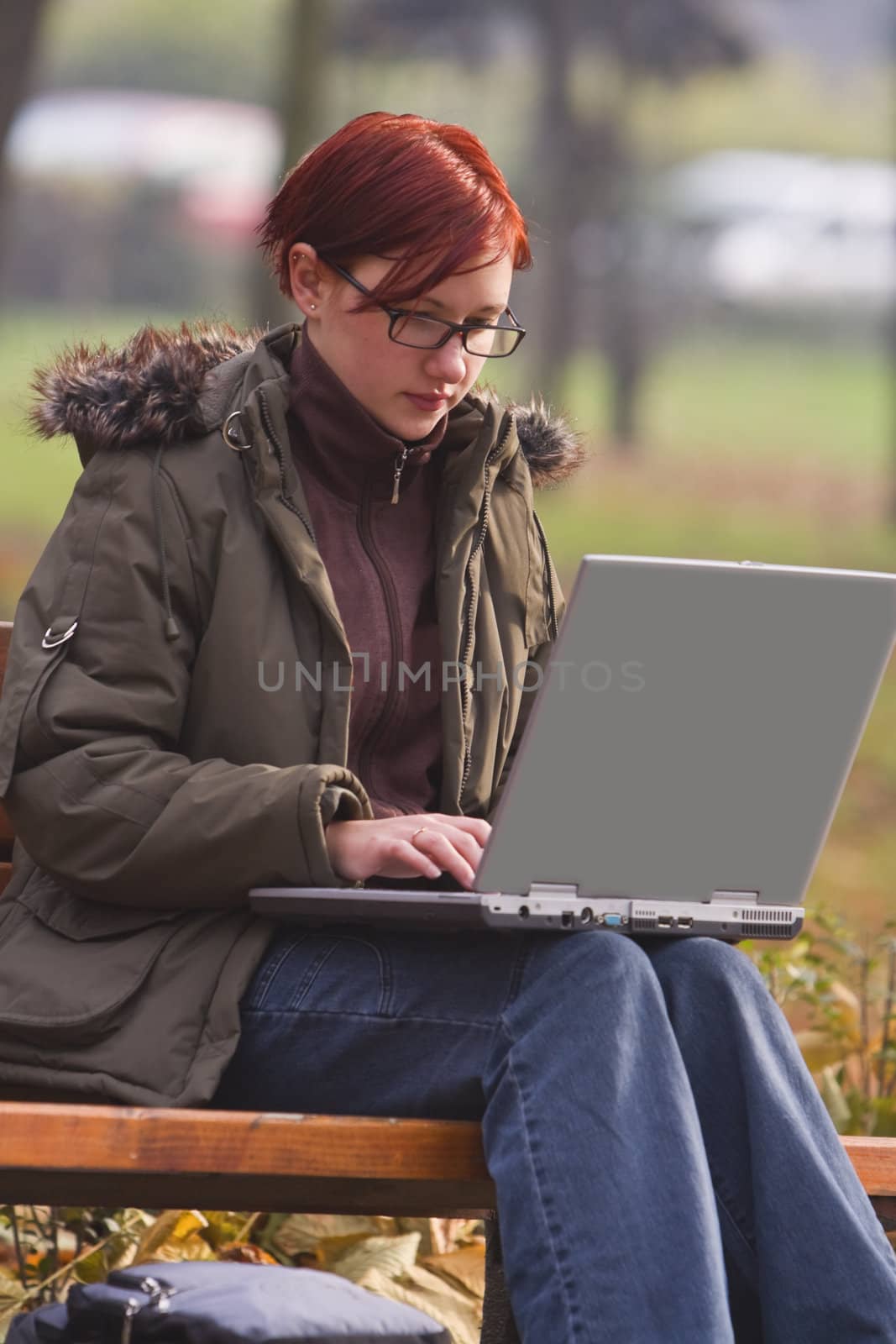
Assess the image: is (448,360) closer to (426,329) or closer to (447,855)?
(426,329)

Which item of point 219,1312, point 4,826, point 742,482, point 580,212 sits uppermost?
point 580,212

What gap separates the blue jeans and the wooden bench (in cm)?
9

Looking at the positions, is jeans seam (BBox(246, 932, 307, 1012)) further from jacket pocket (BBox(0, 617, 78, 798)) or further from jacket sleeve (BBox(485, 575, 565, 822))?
jacket sleeve (BBox(485, 575, 565, 822))

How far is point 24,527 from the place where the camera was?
14000 mm

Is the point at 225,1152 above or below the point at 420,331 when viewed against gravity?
below

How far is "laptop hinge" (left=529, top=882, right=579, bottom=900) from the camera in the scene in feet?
8.02

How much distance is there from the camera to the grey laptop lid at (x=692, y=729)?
7.64 feet

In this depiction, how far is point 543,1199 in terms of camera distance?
234cm

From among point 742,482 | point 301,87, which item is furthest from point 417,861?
point 742,482

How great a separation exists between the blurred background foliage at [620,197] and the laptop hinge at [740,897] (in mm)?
12964

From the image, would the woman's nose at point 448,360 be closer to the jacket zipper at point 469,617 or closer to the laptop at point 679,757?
the jacket zipper at point 469,617

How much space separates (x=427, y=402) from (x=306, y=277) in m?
0.25

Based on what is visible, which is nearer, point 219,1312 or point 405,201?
point 219,1312

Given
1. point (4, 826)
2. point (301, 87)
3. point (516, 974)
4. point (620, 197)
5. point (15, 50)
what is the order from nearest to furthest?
point (516, 974)
point (4, 826)
point (15, 50)
point (301, 87)
point (620, 197)
